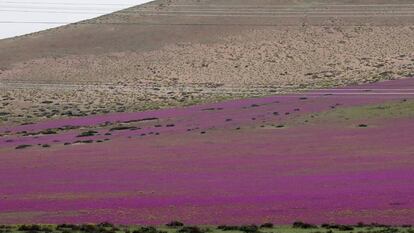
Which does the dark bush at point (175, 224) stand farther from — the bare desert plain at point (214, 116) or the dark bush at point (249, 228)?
the dark bush at point (249, 228)

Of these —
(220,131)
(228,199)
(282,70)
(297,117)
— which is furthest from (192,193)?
(282,70)

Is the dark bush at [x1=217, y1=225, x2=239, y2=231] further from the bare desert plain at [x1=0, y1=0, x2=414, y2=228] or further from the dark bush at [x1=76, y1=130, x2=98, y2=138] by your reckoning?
the dark bush at [x1=76, y1=130, x2=98, y2=138]

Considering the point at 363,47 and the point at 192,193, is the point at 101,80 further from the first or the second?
the point at 192,193

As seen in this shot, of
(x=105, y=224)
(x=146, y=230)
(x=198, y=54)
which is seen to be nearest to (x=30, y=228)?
(x=105, y=224)

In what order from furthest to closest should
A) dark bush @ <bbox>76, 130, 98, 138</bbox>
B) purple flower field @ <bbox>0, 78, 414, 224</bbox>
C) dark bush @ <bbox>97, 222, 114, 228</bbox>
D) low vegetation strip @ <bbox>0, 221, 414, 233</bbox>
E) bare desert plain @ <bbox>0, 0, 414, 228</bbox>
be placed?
dark bush @ <bbox>76, 130, 98, 138</bbox>
bare desert plain @ <bbox>0, 0, 414, 228</bbox>
purple flower field @ <bbox>0, 78, 414, 224</bbox>
dark bush @ <bbox>97, 222, 114, 228</bbox>
low vegetation strip @ <bbox>0, 221, 414, 233</bbox>

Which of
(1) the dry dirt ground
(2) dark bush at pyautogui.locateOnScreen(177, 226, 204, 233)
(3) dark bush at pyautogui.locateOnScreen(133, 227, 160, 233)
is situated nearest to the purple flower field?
(2) dark bush at pyautogui.locateOnScreen(177, 226, 204, 233)

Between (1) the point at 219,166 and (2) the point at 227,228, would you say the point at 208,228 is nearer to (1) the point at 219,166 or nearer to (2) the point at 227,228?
(2) the point at 227,228
